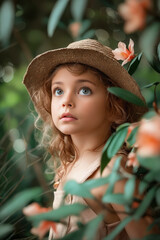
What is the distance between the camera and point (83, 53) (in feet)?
4.20

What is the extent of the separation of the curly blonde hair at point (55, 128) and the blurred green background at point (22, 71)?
15 cm

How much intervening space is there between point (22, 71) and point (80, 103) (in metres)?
1.10

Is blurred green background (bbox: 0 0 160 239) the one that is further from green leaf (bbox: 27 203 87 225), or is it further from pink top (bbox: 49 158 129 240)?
green leaf (bbox: 27 203 87 225)

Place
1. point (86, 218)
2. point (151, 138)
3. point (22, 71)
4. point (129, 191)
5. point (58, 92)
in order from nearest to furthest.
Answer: point (151, 138)
point (129, 191)
point (86, 218)
point (58, 92)
point (22, 71)

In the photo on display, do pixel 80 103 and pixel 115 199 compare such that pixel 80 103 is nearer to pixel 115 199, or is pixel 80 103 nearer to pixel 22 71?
pixel 115 199

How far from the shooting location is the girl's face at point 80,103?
1282mm

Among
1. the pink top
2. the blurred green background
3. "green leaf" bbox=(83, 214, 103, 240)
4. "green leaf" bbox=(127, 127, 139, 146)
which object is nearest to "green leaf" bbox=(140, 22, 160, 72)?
"green leaf" bbox=(127, 127, 139, 146)

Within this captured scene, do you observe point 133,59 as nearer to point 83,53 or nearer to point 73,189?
point 83,53

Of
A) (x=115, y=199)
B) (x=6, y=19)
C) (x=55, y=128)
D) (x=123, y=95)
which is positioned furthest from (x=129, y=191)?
(x=55, y=128)

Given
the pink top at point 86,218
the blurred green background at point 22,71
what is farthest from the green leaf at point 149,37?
the blurred green background at point 22,71

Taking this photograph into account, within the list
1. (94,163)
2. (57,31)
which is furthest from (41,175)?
(57,31)

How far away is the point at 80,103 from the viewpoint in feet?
4.21

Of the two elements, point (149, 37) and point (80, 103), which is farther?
point (80, 103)

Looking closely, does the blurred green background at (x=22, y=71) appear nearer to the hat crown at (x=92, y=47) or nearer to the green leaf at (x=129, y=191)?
the hat crown at (x=92, y=47)
